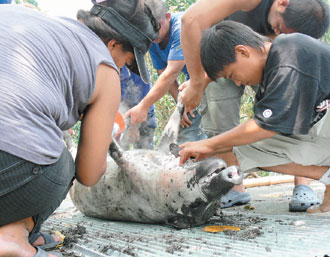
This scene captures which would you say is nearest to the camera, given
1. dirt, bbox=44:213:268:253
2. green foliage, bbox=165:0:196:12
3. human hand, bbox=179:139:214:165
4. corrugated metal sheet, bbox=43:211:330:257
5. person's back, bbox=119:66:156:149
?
corrugated metal sheet, bbox=43:211:330:257

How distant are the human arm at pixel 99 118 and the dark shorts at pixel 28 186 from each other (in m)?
0.14

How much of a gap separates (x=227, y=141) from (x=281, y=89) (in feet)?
1.76

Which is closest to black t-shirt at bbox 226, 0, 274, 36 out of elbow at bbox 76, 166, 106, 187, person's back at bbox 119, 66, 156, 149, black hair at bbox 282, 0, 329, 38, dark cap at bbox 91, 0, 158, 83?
black hair at bbox 282, 0, 329, 38

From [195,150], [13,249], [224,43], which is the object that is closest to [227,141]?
[195,150]

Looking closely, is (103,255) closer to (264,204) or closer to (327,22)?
(264,204)

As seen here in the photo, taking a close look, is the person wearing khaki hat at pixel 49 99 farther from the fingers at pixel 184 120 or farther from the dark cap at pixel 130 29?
the fingers at pixel 184 120

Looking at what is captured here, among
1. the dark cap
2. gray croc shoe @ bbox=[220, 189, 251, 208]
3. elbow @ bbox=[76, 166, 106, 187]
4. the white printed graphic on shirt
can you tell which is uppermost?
the dark cap

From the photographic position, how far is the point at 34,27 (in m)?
1.80

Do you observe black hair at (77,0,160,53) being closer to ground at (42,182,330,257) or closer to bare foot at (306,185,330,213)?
ground at (42,182,330,257)

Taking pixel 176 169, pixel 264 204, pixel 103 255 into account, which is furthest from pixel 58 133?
pixel 264 204

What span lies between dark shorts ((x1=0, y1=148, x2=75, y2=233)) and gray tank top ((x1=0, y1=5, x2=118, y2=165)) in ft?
0.17

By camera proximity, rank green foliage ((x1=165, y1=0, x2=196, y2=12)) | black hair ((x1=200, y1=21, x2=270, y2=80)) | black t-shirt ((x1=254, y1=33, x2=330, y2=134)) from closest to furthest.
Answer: black t-shirt ((x1=254, y1=33, x2=330, y2=134)), black hair ((x1=200, y1=21, x2=270, y2=80)), green foliage ((x1=165, y1=0, x2=196, y2=12))

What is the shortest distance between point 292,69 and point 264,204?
1511mm

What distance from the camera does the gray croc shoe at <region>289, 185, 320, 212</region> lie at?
2994mm
